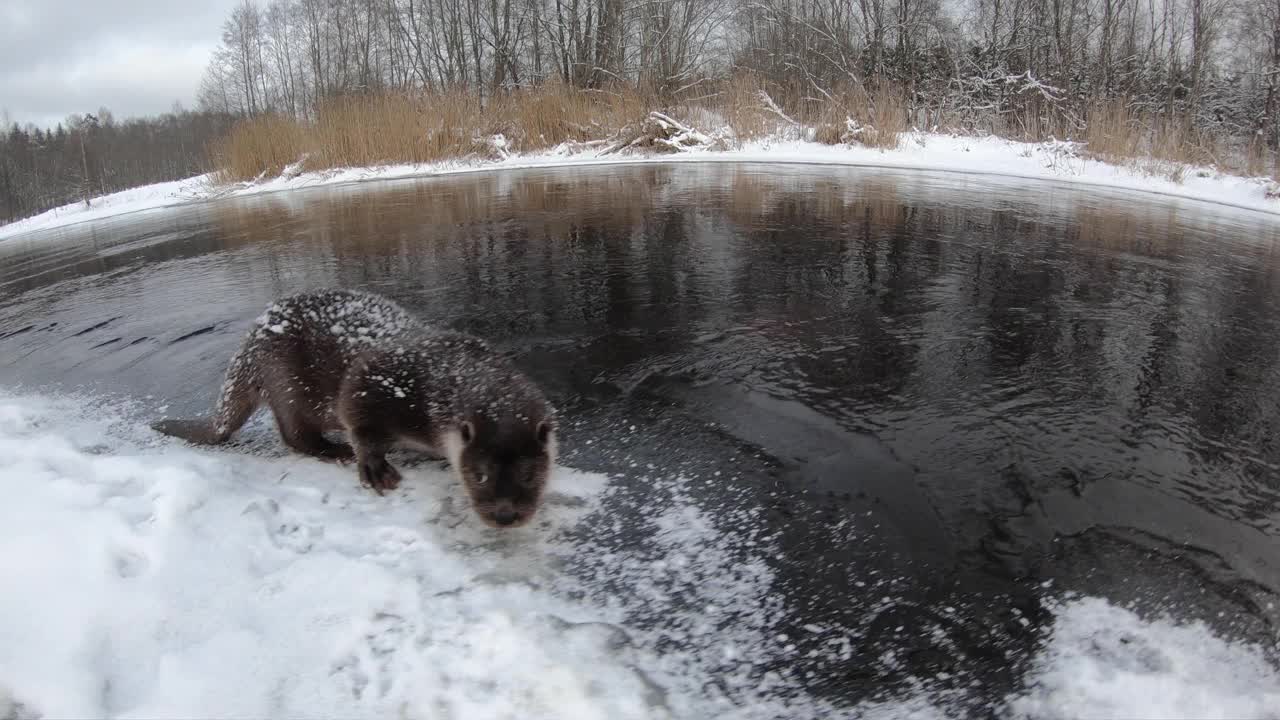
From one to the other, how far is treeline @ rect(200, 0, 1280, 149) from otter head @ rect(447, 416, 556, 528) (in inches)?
889

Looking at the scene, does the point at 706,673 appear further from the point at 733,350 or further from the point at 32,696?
the point at 733,350

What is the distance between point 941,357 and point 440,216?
871 cm

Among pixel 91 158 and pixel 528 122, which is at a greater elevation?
pixel 91 158

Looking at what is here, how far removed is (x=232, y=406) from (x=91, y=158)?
95.1 meters

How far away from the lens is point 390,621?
2104mm

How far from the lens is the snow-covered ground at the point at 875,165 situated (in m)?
13.8

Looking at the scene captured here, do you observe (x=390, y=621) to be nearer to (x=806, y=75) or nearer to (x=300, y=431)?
→ (x=300, y=431)

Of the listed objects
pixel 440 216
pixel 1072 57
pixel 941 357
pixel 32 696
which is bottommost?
pixel 32 696

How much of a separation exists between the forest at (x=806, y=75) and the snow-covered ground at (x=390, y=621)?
56.1 feet

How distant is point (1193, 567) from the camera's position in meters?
2.27

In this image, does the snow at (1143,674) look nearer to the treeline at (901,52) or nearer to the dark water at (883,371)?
the dark water at (883,371)

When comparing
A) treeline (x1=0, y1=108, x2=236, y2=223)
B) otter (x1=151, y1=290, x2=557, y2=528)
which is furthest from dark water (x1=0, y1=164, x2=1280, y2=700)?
treeline (x1=0, y1=108, x2=236, y2=223)

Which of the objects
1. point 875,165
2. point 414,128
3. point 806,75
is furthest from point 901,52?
point 414,128

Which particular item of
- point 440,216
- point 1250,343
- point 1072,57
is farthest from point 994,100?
point 1250,343
